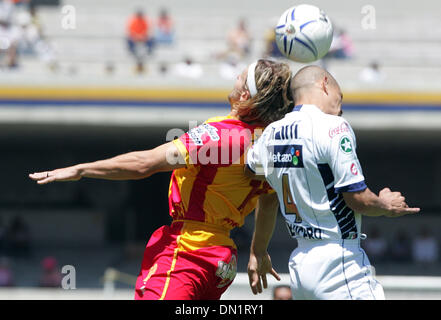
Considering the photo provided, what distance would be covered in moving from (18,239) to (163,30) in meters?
6.81

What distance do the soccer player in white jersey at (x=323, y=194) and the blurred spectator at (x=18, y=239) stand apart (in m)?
14.7

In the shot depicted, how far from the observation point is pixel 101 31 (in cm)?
2075

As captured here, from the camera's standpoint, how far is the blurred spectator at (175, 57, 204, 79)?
1674 centimetres

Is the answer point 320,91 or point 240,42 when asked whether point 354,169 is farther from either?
point 240,42

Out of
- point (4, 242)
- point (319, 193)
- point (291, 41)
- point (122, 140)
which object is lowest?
point (4, 242)

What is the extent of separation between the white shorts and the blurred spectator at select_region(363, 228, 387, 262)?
1375 centimetres

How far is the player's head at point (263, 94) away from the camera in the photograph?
4.70 meters

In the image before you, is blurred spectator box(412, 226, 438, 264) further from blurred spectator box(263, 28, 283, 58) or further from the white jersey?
the white jersey

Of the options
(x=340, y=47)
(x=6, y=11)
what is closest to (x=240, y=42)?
(x=340, y=47)

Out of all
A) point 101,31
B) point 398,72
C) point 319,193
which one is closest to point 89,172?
point 319,193

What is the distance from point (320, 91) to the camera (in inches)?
173

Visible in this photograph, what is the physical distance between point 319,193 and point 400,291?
421 cm
